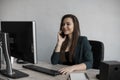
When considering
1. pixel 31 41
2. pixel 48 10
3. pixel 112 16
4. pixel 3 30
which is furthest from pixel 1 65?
pixel 112 16

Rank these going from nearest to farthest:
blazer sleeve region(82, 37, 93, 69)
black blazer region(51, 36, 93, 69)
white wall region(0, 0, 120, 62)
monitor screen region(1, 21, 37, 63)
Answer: monitor screen region(1, 21, 37, 63) → blazer sleeve region(82, 37, 93, 69) → black blazer region(51, 36, 93, 69) → white wall region(0, 0, 120, 62)

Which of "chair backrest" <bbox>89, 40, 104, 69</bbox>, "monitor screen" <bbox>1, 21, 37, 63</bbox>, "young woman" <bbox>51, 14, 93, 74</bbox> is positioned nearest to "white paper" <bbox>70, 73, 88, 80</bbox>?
"monitor screen" <bbox>1, 21, 37, 63</bbox>

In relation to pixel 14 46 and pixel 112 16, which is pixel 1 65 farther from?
pixel 112 16

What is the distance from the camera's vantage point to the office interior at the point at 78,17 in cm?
267

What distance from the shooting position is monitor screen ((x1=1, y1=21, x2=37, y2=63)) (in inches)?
63.9

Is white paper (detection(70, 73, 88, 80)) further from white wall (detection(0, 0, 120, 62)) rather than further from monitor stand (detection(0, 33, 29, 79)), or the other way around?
white wall (detection(0, 0, 120, 62))

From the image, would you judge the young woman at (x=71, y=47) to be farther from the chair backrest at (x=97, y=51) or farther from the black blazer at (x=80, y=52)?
the chair backrest at (x=97, y=51)

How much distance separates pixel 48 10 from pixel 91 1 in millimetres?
672

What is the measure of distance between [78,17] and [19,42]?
129 centimetres

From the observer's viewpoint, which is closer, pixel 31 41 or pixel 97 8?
pixel 31 41

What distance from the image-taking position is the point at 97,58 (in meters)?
2.42

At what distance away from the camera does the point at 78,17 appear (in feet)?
9.36

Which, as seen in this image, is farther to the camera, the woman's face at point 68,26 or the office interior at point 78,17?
the office interior at point 78,17

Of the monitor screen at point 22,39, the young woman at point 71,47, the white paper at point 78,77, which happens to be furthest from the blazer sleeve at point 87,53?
the monitor screen at point 22,39
